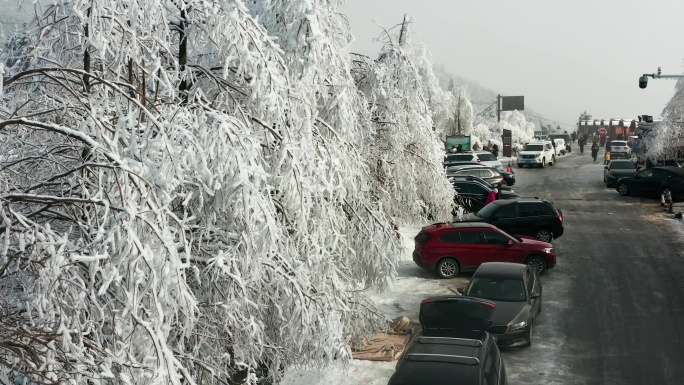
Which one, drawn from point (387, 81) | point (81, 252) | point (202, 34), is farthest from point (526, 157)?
point (81, 252)

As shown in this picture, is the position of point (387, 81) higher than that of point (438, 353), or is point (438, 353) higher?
point (387, 81)

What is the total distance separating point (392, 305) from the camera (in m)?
15.9

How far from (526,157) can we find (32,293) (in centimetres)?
4736

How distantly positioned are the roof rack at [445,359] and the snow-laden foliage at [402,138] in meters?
6.43

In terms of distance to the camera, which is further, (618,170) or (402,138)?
(618,170)

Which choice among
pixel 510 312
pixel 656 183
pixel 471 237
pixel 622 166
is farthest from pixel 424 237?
pixel 622 166

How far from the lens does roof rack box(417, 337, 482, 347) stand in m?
9.70

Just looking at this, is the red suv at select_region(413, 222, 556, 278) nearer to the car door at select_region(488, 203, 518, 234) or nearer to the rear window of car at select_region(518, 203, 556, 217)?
the car door at select_region(488, 203, 518, 234)

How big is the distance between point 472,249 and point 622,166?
2299 centimetres

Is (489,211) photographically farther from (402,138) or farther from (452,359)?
(452,359)

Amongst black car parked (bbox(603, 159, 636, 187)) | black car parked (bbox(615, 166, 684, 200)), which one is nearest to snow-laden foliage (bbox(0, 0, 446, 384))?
black car parked (bbox(615, 166, 684, 200))

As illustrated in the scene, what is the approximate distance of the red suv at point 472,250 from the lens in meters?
18.0

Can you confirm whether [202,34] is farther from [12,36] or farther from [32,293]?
[32,293]

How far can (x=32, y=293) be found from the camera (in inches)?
213
